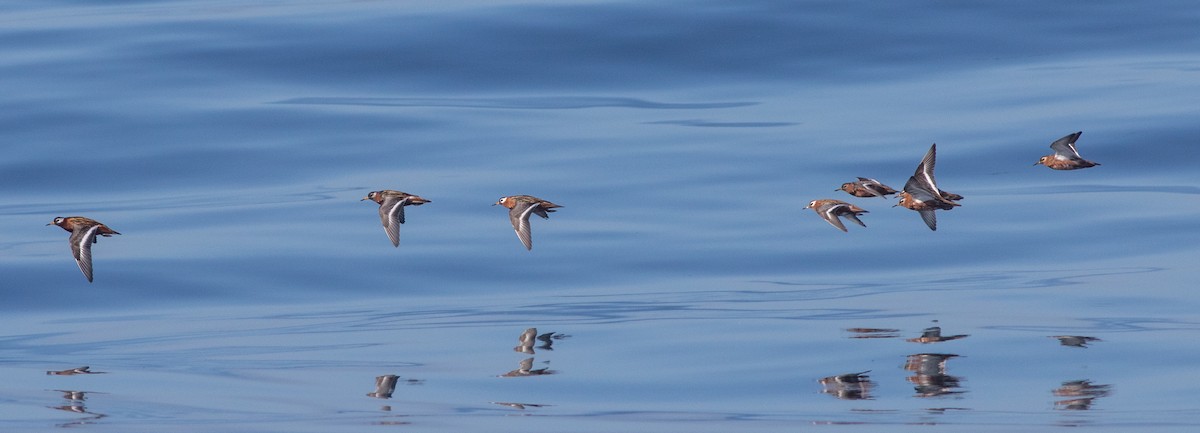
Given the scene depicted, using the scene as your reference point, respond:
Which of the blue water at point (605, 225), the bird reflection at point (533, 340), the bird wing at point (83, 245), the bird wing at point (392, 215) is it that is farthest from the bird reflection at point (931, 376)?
the bird wing at point (83, 245)

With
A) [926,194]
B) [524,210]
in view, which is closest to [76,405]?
[524,210]

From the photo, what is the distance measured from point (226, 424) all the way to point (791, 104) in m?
28.2

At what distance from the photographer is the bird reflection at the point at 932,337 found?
23750mm

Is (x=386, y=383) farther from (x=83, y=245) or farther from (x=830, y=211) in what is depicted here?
(x=830, y=211)

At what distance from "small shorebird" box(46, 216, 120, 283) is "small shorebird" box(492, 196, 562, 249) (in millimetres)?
5073

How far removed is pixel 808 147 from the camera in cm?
3934

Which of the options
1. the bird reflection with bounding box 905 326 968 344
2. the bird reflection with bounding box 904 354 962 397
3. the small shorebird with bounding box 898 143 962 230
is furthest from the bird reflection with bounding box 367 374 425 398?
the bird reflection with bounding box 905 326 968 344

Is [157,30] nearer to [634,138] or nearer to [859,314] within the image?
[634,138]

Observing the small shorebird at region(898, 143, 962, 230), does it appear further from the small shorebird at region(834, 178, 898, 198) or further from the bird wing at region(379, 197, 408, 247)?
the bird wing at region(379, 197, 408, 247)

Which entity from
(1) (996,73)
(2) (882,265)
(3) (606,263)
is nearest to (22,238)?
(3) (606,263)

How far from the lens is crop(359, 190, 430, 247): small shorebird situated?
2150 centimetres

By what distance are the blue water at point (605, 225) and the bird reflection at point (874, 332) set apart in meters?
0.10

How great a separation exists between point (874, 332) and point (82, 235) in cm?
1130

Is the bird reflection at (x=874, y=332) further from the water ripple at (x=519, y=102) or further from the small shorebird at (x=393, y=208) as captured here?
the water ripple at (x=519, y=102)
